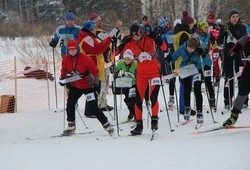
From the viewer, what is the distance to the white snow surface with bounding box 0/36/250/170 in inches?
188

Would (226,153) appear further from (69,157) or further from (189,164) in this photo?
(69,157)

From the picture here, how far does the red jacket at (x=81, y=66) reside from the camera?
661 centimetres

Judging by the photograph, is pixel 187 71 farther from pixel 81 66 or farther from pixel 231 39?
pixel 81 66

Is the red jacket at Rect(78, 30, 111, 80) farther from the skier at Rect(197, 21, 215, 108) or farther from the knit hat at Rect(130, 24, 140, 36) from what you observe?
the skier at Rect(197, 21, 215, 108)

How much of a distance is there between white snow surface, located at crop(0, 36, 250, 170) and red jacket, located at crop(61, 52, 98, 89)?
0.87m

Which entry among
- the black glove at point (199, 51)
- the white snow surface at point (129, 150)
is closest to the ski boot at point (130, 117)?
the white snow surface at point (129, 150)

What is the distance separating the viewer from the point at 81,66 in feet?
21.7

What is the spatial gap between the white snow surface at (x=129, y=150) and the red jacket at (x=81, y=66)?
87 centimetres

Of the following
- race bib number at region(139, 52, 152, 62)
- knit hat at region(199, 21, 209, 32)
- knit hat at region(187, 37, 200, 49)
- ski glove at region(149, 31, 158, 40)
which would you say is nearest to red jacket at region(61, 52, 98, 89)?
race bib number at region(139, 52, 152, 62)

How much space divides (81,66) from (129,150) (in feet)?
5.95

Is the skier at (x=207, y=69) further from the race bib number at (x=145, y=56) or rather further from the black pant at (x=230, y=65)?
the race bib number at (x=145, y=56)

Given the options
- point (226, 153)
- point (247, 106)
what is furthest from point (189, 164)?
point (247, 106)

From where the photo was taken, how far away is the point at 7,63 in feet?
63.1

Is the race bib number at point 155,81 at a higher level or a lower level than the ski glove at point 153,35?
lower
